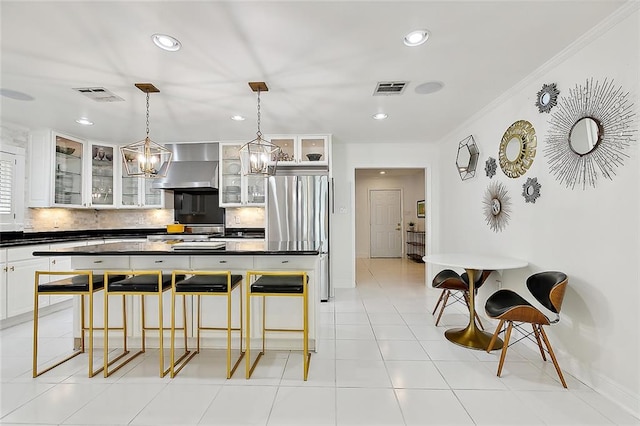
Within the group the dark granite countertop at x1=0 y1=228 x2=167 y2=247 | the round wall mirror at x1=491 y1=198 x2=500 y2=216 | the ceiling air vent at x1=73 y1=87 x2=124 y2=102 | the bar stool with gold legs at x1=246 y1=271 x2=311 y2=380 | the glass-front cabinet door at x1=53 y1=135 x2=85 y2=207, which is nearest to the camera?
the bar stool with gold legs at x1=246 y1=271 x2=311 y2=380

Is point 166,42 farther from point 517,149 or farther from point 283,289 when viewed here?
point 517,149

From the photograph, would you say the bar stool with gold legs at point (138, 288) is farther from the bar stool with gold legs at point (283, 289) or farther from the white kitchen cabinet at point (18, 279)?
the white kitchen cabinet at point (18, 279)

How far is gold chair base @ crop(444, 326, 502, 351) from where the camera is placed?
271cm

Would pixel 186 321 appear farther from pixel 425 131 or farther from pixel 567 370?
pixel 425 131

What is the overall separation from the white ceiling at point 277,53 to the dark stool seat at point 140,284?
170 centimetres

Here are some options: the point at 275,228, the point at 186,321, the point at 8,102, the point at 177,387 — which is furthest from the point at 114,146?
the point at 177,387

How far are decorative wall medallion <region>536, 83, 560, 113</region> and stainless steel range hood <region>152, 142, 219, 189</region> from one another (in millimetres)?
4199

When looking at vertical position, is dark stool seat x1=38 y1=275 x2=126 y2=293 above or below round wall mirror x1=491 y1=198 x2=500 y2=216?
below

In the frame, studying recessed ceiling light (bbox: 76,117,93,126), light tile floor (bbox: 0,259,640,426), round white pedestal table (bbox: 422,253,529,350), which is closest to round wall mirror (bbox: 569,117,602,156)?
round white pedestal table (bbox: 422,253,529,350)

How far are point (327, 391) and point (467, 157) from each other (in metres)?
3.25

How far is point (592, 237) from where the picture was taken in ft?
6.77

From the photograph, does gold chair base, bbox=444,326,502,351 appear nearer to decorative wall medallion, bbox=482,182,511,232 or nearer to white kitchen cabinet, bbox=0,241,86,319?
decorative wall medallion, bbox=482,182,511,232

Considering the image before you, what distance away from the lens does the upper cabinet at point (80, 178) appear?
4.09 meters

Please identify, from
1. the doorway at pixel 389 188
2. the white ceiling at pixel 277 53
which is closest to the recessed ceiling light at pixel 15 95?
the white ceiling at pixel 277 53
